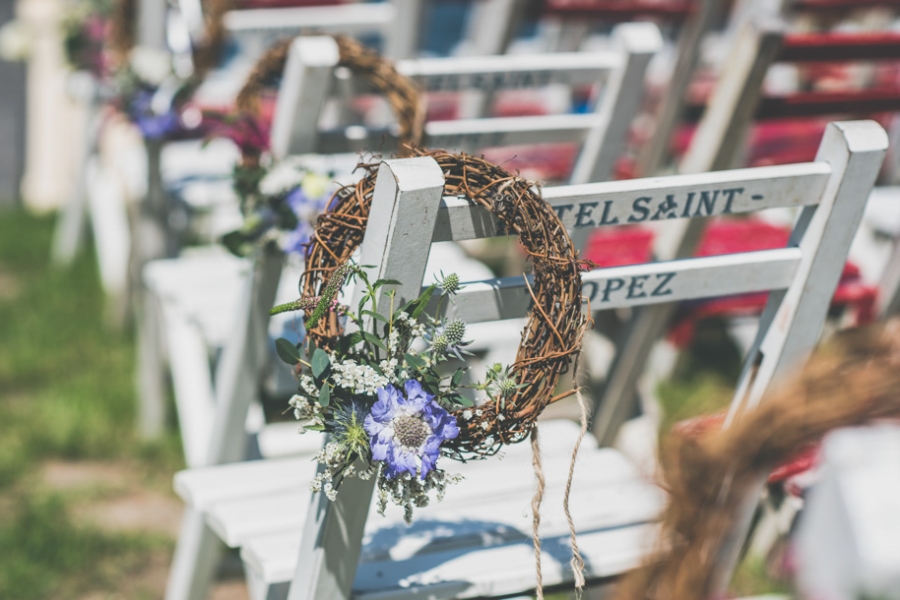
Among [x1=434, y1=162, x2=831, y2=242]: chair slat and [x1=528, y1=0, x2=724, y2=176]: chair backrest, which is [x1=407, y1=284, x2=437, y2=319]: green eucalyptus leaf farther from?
[x1=528, y1=0, x2=724, y2=176]: chair backrest

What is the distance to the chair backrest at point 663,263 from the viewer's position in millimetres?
1239

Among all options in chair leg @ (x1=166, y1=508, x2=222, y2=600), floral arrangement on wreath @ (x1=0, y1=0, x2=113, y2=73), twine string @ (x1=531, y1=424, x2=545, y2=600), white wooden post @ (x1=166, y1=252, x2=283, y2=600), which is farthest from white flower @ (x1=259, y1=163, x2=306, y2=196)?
floral arrangement on wreath @ (x1=0, y1=0, x2=113, y2=73)

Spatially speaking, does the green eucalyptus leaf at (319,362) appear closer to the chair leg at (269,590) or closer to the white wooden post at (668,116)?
the chair leg at (269,590)

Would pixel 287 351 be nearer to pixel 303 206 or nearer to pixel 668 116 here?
pixel 303 206

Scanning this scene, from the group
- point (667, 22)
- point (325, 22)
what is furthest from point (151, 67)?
point (667, 22)

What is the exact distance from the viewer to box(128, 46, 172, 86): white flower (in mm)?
2939

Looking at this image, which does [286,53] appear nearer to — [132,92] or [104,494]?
[132,92]

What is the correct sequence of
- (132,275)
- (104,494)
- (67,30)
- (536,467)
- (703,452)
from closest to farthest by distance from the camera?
(703,452) → (536,467) → (104,494) → (132,275) → (67,30)

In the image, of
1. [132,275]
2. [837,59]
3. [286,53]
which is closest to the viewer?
[286,53]

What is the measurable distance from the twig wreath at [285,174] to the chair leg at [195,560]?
564mm

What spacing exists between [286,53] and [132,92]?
114 centimetres

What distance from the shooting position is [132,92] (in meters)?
2.96

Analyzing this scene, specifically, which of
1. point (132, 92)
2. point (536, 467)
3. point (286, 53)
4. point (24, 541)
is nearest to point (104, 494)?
point (24, 541)

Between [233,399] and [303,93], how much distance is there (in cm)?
63
